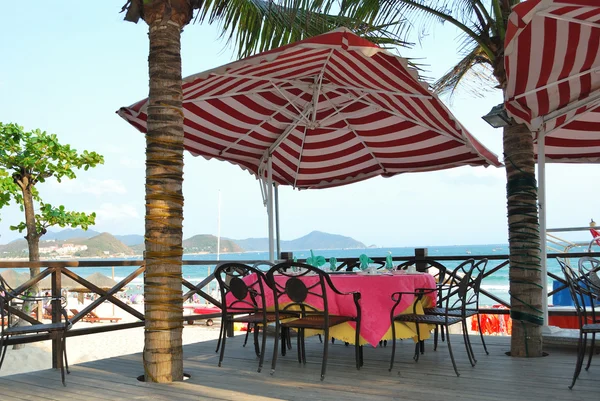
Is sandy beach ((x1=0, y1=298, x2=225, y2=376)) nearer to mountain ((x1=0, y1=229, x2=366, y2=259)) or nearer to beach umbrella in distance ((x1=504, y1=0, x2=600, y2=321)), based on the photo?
beach umbrella in distance ((x1=504, y1=0, x2=600, y2=321))

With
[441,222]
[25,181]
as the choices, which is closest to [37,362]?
[25,181]

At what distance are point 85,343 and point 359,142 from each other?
14318 mm

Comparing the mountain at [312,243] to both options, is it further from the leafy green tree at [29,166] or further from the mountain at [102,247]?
the leafy green tree at [29,166]

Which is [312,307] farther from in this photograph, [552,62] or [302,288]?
[552,62]

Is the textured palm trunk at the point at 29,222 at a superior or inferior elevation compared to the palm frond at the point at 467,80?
inferior

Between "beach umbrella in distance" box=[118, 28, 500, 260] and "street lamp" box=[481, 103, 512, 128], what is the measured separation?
39 centimetres

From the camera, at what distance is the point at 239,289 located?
16.1ft

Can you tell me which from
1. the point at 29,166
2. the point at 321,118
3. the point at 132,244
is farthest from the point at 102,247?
the point at 321,118

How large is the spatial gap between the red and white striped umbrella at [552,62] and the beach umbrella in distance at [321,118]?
0.76 meters

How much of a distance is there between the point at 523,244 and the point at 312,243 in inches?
4252

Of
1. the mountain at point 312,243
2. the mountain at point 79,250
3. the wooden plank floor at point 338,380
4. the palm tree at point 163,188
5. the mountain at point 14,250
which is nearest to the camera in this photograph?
the wooden plank floor at point 338,380

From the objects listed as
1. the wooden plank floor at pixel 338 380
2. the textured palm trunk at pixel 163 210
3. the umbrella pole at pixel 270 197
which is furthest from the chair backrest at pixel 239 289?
the umbrella pole at pixel 270 197

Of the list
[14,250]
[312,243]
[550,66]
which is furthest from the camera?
[312,243]

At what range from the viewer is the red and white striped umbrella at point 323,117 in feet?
15.7
